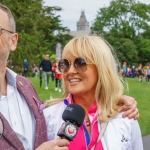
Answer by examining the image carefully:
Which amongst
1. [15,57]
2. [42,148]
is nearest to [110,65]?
[42,148]

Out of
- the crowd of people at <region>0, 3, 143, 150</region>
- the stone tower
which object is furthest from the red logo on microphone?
the stone tower

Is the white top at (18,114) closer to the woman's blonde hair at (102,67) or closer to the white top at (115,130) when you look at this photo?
the white top at (115,130)

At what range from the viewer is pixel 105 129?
112 inches

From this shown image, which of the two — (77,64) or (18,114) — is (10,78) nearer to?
(18,114)

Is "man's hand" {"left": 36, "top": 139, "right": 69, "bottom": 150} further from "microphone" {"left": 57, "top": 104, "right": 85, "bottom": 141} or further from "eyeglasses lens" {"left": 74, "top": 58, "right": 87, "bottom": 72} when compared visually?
"eyeglasses lens" {"left": 74, "top": 58, "right": 87, "bottom": 72}

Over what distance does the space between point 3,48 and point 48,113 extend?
0.62m

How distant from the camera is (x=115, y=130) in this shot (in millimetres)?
2836

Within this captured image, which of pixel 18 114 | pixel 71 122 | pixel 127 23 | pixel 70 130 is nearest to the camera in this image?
pixel 70 130

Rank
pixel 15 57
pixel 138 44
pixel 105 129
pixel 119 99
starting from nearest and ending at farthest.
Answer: pixel 105 129
pixel 119 99
pixel 15 57
pixel 138 44

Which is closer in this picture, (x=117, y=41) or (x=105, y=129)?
(x=105, y=129)

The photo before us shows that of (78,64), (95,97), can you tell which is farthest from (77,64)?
(95,97)

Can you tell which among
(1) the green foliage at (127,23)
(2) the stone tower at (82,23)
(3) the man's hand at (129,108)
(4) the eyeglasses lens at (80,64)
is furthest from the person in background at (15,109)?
(2) the stone tower at (82,23)

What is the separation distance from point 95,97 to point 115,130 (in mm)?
282

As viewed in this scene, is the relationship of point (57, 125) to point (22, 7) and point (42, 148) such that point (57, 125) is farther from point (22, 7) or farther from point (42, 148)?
point (22, 7)
